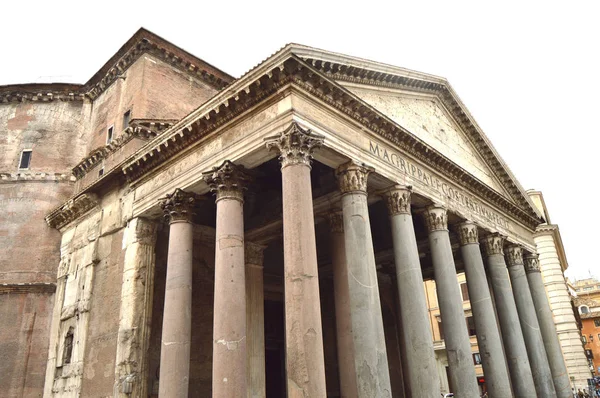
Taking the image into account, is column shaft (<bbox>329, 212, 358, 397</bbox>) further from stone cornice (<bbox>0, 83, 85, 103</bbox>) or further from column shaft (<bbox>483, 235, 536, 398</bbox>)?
stone cornice (<bbox>0, 83, 85, 103</bbox>)

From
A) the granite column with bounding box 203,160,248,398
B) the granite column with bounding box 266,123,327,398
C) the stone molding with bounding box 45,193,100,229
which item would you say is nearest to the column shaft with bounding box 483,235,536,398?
the granite column with bounding box 266,123,327,398

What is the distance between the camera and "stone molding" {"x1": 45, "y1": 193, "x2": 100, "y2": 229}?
498 inches

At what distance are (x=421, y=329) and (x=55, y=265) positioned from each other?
33.9 ft

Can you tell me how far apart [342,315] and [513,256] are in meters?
7.03

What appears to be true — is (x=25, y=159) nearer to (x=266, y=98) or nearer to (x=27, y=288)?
(x=27, y=288)

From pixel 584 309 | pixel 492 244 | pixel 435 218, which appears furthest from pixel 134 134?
pixel 584 309

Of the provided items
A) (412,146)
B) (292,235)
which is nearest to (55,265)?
(292,235)

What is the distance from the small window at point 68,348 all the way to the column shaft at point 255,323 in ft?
14.4

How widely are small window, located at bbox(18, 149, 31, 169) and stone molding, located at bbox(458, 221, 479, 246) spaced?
1288cm

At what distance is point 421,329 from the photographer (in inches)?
348

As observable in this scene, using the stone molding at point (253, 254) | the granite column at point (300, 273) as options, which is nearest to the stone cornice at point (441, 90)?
the granite column at point (300, 273)

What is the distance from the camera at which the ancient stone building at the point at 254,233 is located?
813 cm

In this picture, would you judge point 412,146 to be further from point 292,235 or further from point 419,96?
point 292,235

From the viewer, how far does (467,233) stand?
12.3 metres
